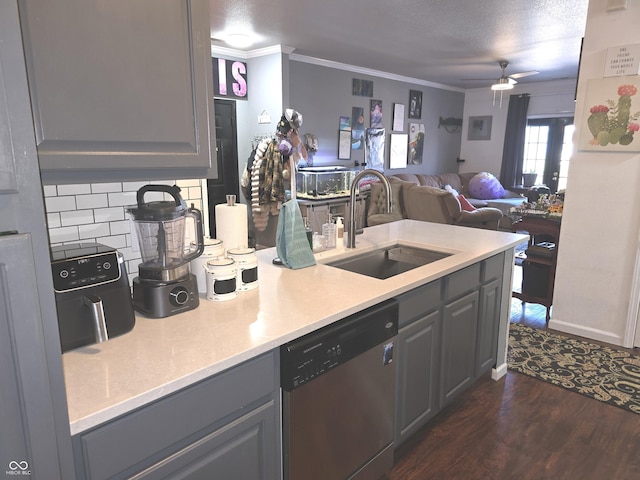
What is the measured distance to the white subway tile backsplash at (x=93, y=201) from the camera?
4.91 ft

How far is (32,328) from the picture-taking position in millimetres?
766

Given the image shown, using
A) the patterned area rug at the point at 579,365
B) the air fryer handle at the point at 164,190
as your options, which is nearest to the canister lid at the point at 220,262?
the air fryer handle at the point at 164,190

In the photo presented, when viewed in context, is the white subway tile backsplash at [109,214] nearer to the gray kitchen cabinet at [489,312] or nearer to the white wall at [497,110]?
the gray kitchen cabinet at [489,312]

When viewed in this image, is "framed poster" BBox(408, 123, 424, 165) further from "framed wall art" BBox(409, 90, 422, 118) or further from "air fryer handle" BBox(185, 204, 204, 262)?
"air fryer handle" BBox(185, 204, 204, 262)

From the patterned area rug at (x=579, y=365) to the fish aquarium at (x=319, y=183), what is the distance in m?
2.99

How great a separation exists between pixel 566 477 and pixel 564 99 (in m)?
7.32

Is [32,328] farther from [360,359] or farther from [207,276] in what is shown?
[360,359]

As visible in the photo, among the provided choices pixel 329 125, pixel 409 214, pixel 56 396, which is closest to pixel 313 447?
pixel 56 396

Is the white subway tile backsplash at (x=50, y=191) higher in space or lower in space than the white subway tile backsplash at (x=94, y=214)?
higher

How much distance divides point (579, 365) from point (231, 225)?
98.7 inches

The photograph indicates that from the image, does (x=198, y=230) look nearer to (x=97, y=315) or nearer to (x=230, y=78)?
(x=97, y=315)

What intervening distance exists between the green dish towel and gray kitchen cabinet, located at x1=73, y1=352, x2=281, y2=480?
708 millimetres

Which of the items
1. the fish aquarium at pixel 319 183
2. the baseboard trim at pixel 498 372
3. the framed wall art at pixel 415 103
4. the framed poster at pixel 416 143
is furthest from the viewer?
the framed poster at pixel 416 143

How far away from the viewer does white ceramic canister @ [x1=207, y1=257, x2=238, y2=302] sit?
5.00 feet
